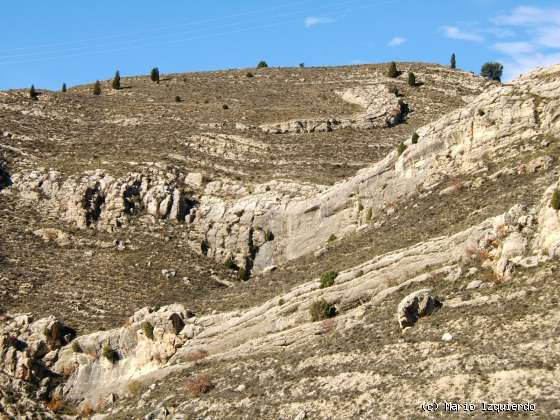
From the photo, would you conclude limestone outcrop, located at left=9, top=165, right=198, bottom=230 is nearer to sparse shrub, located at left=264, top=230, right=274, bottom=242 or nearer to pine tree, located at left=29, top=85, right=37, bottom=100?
sparse shrub, located at left=264, top=230, right=274, bottom=242

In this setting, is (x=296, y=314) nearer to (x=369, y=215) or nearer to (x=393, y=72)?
(x=369, y=215)

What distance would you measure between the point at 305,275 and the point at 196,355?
7.53 m

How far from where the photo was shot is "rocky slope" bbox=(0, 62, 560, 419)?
94.0ft

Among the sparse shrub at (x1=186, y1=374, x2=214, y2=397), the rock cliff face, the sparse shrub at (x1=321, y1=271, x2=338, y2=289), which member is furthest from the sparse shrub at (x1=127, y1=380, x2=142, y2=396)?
the rock cliff face

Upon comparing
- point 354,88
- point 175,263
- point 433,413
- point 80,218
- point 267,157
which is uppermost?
point 354,88

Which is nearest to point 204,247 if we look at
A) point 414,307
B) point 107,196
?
point 107,196

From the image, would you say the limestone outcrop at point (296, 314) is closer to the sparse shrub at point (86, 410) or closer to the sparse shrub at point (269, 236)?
the sparse shrub at point (86, 410)

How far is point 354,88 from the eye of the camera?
88938 millimetres

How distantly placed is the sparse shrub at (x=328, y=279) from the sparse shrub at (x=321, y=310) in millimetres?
1779

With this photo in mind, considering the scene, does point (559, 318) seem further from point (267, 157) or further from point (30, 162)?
point (30, 162)

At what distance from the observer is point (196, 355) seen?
40812 millimetres

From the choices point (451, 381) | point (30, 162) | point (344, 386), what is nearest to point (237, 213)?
point (30, 162)

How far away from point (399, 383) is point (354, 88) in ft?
212

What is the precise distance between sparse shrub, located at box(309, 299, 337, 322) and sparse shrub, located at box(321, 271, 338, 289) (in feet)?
5.84
